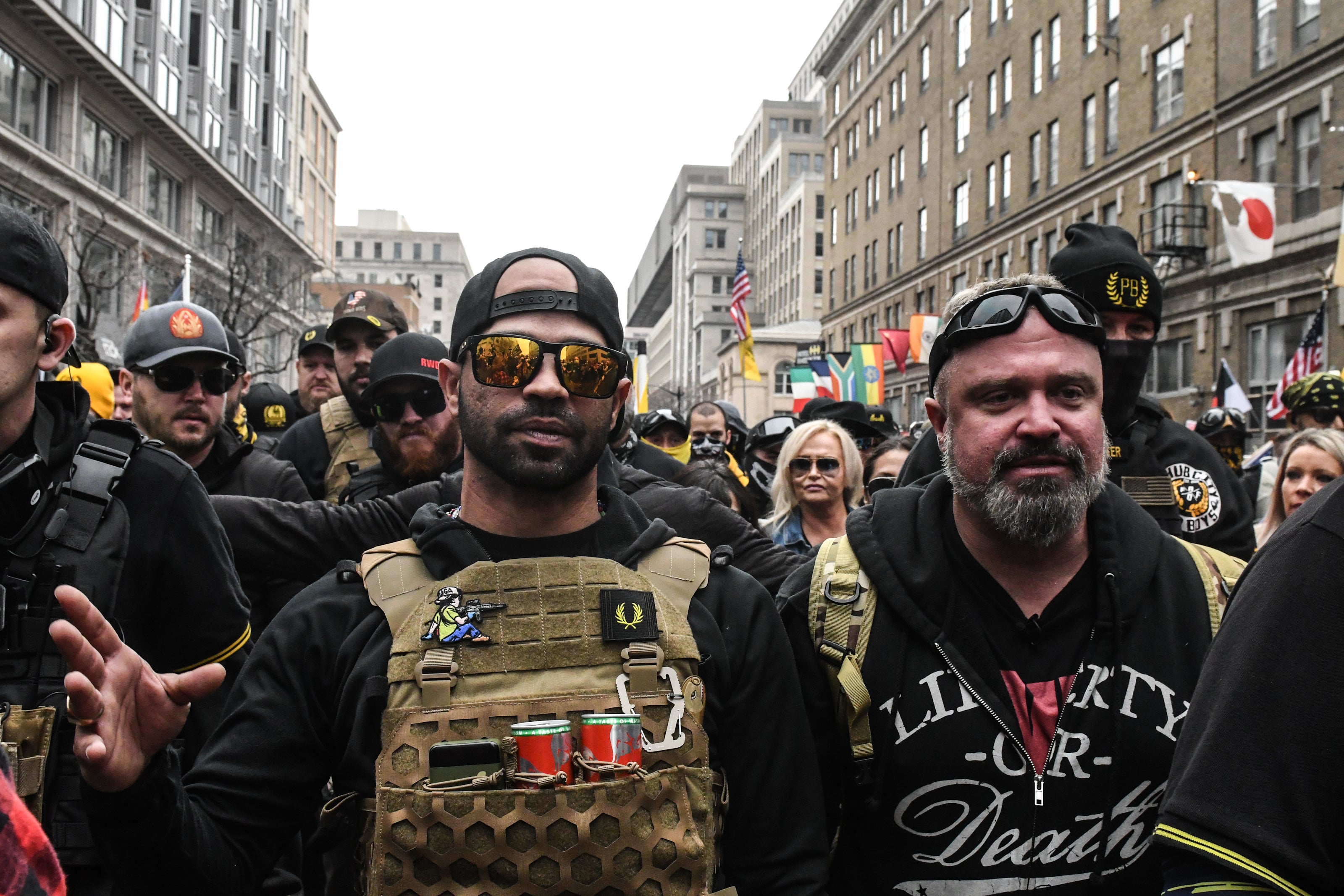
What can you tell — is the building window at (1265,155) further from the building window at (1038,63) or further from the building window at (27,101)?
the building window at (27,101)

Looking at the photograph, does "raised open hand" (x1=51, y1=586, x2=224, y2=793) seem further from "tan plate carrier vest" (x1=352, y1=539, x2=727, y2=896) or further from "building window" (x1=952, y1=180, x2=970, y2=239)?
"building window" (x1=952, y1=180, x2=970, y2=239)

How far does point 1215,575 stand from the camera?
274cm

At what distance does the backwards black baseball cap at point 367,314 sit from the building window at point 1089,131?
30.8m

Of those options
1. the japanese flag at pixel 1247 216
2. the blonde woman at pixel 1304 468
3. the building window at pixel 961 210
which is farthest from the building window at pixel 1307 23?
the blonde woman at pixel 1304 468

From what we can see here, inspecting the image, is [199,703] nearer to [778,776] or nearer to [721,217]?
[778,776]

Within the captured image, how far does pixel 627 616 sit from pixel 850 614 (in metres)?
0.67

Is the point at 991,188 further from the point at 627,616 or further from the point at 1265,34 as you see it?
the point at 627,616

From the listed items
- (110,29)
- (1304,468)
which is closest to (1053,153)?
(110,29)

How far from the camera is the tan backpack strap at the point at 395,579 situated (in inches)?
90.4

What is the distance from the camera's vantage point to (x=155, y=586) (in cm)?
282

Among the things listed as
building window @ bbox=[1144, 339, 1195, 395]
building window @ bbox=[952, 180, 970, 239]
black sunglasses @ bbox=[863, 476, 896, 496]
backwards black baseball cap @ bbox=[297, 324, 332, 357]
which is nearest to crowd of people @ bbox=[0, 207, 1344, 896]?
black sunglasses @ bbox=[863, 476, 896, 496]

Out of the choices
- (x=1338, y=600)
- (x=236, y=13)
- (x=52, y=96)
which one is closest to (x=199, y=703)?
(x=1338, y=600)

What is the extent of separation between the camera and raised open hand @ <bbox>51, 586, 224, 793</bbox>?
1.87 meters

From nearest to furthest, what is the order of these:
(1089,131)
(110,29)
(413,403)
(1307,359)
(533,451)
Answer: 1. (533,451)
2. (413,403)
3. (1307,359)
4. (1089,131)
5. (110,29)
